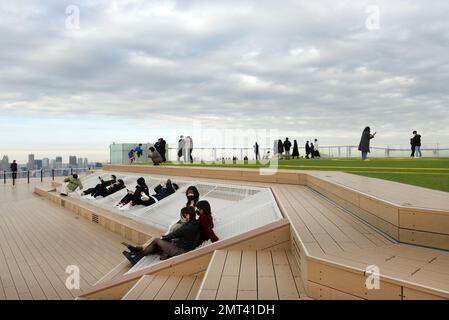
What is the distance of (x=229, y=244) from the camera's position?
471cm

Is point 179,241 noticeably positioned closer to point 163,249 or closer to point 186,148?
point 163,249

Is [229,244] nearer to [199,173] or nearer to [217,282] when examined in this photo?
[217,282]

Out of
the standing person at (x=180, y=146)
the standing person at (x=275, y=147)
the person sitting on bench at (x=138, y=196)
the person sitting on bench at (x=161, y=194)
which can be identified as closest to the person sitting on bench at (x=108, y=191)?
the person sitting on bench at (x=138, y=196)

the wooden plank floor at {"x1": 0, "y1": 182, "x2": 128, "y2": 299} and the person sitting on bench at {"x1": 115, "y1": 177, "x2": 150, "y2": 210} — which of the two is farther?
the person sitting on bench at {"x1": 115, "y1": 177, "x2": 150, "y2": 210}

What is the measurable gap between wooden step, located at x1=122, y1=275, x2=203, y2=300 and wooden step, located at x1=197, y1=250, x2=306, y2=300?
0.38 meters

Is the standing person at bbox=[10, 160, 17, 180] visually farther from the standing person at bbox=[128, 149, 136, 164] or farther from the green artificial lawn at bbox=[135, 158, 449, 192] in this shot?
the green artificial lawn at bbox=[135, 158, 449, 192]

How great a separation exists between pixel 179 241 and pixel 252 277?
6.95 ft

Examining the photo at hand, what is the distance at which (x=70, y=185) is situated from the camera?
715 inches

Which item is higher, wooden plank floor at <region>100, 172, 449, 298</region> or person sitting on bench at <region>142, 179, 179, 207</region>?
wooden plank floor at <region>100, 172, 449, 298</region>

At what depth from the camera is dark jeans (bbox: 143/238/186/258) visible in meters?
5.57

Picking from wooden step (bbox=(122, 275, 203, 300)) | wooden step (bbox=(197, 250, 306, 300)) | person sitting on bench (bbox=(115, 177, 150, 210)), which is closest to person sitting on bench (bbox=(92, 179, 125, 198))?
person sitting on bench (bbox=(115, 177, 150, 210))

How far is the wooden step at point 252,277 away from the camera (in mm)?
3312

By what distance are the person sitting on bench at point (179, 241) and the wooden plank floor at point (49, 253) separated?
44.4 inches
